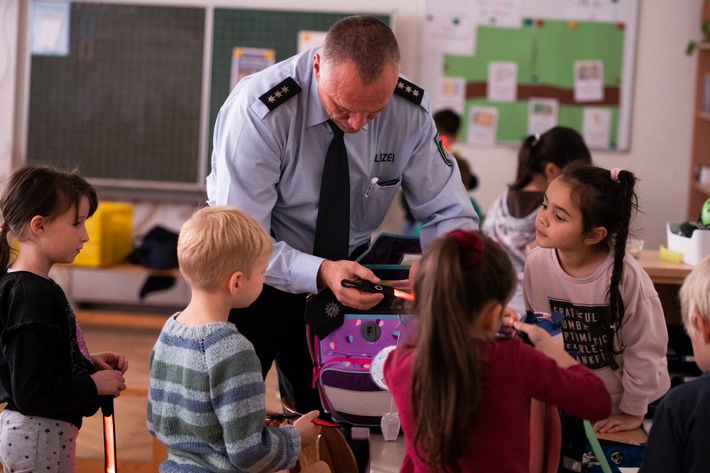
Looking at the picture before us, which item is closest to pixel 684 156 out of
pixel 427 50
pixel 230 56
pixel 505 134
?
pixel 505 134

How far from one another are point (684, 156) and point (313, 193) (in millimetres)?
3968

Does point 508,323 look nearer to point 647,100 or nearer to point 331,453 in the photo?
point 331,453

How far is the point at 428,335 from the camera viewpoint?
1520 mm

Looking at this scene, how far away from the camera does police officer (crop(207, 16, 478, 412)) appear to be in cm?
214

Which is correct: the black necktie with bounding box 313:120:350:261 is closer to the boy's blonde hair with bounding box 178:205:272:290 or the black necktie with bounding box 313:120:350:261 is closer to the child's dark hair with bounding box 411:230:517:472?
the boy's blonde hair with bounding box 178:205:272:290

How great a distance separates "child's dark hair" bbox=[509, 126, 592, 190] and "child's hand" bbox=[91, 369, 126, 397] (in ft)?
6.69

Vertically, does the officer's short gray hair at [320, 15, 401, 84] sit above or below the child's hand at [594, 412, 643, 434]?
above

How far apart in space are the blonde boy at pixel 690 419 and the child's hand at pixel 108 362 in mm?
1205

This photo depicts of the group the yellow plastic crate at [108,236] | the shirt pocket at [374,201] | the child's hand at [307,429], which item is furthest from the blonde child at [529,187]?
the yellow plastic crate at [108,236]

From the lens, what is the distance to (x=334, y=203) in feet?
7.64

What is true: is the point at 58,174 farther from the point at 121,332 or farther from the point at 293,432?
the point at 121,332

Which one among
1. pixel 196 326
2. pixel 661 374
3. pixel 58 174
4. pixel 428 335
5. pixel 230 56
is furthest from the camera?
pixel 230 56

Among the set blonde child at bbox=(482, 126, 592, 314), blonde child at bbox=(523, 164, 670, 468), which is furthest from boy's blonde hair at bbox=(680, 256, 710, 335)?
blonde child at bbox=(482, 126, 592, 314)

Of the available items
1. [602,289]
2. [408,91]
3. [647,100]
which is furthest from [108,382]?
[647,100]
